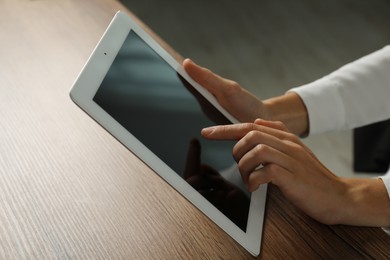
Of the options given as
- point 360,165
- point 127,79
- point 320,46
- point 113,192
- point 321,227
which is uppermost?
point 127,79

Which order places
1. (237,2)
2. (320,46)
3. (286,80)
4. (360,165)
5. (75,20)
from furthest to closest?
(237,2)
(320,46)
(286,80)
(360,165)
(75,20)

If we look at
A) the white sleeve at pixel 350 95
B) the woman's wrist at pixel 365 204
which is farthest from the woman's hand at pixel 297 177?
the white sleeve at pixel 350 95

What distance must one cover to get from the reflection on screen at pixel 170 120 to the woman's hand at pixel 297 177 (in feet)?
0.07

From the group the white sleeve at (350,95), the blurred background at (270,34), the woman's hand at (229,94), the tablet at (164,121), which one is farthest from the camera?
the blurred background at (270,34)

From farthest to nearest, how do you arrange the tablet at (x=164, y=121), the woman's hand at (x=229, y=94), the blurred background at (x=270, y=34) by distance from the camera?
the blurred background at (x=270, y=34) → the woman's hand at (x=229, y=94) → the tablet at (x=164, y=121)

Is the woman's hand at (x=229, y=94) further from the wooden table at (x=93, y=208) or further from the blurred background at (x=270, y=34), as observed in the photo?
the blurred background at (x=270, y=34)

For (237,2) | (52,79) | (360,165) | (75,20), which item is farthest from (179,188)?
(237,2)

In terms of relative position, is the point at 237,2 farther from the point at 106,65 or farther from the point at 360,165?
the point at 106,65

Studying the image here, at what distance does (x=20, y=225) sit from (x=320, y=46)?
191cm

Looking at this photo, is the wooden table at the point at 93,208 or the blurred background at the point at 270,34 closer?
the wooden table at the point at 93,208

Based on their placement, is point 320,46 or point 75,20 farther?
point 320,46

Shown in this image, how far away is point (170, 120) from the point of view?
0.52 meters

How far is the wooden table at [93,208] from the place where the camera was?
484 mm

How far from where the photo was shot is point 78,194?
53cm
